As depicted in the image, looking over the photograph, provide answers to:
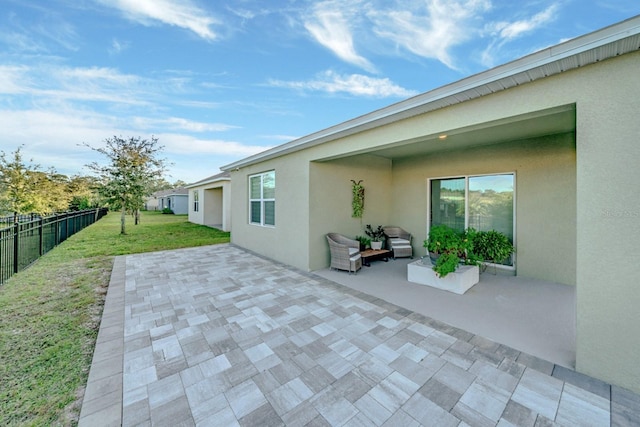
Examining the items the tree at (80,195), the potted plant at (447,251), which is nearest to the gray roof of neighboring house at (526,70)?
the potted plant at (447,251)

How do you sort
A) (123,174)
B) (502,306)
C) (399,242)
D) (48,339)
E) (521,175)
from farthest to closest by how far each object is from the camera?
(123,174) → (399,242) → (521,175) → (502,306) → (48,339)

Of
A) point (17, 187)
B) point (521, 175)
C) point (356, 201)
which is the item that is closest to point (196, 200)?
point (17, 187)

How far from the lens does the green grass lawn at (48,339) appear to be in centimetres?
202

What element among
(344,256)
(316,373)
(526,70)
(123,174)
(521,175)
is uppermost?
(123,174)

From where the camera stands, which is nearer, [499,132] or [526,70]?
[526,70]

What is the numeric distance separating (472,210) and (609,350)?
4404 mm

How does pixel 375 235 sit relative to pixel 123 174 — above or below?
below

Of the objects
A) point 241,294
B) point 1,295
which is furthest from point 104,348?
point 1,295

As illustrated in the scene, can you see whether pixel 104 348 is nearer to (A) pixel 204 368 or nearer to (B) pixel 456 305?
(A) pixel 204 368

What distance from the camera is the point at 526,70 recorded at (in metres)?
2.45

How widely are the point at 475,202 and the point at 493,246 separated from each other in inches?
49.5

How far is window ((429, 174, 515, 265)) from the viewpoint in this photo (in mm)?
5750

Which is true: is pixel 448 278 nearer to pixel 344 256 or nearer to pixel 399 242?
pixel 344 256

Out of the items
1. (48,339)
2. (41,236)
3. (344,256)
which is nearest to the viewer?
(48,339)
